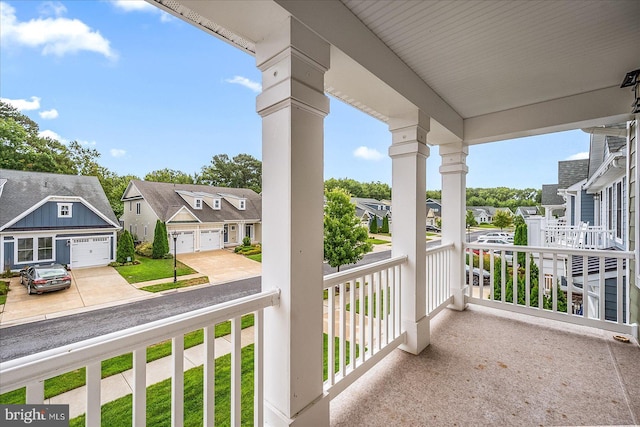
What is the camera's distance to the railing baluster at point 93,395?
2.72 feet

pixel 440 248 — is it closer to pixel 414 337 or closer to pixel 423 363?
pixel 414 337

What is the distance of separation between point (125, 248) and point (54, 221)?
0.65 feet

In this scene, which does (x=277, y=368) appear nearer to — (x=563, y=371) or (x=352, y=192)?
(x=352, y=192)

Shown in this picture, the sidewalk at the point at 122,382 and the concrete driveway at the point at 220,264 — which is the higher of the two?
the concrete driveway at the point at 220,264

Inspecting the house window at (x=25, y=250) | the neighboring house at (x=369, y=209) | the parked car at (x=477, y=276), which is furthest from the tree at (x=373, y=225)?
the parked car at (x=477, y=276)

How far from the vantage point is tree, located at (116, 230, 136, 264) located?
0.91 metres

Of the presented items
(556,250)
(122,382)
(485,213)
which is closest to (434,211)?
(485,213)

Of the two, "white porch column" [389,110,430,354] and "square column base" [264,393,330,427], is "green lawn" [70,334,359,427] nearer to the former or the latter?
"square column base" [264,393,330,427]

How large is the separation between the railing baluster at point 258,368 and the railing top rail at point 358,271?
464 mm

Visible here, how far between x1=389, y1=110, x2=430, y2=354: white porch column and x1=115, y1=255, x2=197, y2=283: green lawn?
1968 mm

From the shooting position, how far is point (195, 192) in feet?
3.57

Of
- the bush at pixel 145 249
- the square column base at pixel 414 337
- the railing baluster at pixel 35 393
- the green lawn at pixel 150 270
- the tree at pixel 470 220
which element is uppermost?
the tree at pixel 470 220

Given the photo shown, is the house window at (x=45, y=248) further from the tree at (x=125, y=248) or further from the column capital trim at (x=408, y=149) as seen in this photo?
the column capital trim at (x=408, y=149)

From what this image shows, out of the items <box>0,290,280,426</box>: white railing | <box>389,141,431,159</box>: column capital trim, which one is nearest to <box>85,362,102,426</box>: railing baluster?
<box>0,290,280,426</box>: white railing
